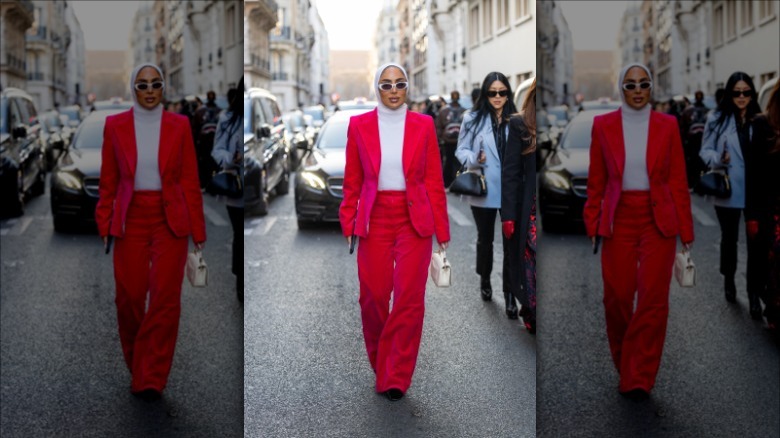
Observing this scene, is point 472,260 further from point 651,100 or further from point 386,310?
point 651,100

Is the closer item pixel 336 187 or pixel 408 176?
pixel 408 176

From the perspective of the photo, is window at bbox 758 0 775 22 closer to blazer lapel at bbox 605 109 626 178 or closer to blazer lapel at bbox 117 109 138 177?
blazer lapel at bbox 605 109 626 178

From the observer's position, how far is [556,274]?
4.79 m

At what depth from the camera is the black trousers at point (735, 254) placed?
532cm

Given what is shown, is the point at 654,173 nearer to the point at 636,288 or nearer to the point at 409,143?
the point at 636,288

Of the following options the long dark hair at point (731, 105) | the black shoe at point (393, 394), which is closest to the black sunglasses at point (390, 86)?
the black shoe at point (393, 394)

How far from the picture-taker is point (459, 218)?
4.14m

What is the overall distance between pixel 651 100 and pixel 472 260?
1106mm

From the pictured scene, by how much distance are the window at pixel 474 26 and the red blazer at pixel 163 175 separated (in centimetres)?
122

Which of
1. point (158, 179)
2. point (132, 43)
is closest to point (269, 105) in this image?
point (158, 179)

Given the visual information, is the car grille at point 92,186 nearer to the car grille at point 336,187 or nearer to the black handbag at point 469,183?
the car grille at point 336,187

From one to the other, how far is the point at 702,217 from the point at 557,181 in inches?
45.1

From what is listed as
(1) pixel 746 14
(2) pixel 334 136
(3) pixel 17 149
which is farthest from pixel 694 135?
(3) pixel 17 149

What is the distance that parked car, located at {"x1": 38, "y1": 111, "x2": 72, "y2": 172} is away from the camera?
4.81 m
